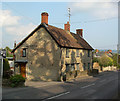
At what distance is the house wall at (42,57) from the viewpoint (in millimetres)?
23984

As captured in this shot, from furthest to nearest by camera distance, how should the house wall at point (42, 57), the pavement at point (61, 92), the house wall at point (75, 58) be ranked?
1. the house wall at point (75, 58)
2. the house wall at point (42, 57)
3. the pavement at point (61, 92)

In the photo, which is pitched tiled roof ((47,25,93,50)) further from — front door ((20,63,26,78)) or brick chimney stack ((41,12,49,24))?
front door ((20,63,26,78))

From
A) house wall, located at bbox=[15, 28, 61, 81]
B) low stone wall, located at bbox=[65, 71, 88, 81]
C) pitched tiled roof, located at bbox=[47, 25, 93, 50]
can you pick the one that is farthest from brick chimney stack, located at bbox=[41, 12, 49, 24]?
low stone wall, located at bbox=[65, 71, 88, 81]

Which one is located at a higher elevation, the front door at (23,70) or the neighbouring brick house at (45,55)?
the neighbouring brick house at (45,55)

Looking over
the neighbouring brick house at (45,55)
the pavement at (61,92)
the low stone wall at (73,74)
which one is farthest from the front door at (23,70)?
the pavement at (61,92)

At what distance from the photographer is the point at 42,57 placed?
2523 cm

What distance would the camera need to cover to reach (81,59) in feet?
102

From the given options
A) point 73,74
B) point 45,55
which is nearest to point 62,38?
point 45,55

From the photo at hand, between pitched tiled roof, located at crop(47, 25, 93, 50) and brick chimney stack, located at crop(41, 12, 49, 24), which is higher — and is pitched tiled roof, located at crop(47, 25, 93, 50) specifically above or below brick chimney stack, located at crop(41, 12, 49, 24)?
below

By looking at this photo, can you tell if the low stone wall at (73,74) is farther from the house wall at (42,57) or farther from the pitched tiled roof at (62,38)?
the pitched tiled roof at (62,38)

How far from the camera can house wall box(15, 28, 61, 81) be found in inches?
944

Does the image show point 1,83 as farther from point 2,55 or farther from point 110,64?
point 110,64

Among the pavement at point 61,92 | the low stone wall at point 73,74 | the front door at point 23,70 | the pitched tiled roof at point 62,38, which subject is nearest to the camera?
A: the pavement at point 61,92

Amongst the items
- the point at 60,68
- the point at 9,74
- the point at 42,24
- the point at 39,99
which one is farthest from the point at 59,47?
the point at 39,99
